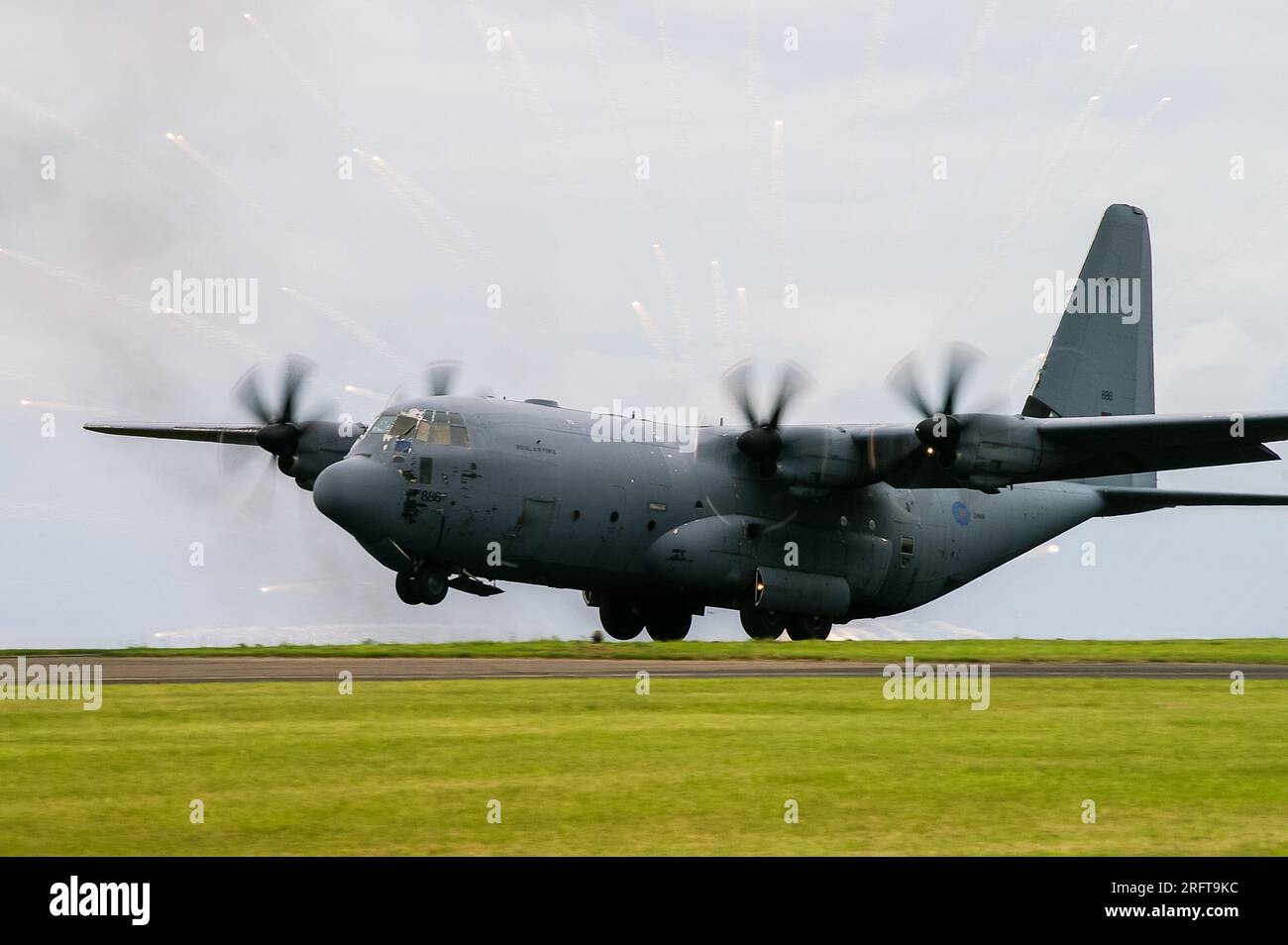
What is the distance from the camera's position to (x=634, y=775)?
1270cm

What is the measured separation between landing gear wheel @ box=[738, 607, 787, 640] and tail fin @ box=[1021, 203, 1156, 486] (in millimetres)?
11272

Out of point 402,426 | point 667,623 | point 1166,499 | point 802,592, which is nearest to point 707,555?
point 802,592

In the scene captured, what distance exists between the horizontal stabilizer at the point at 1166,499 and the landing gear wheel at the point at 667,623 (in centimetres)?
1350

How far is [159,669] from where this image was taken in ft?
81.1

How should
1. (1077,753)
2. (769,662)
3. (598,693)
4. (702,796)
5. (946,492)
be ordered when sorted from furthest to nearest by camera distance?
1. (946,492)
2. (769,662)
3. (598,693)
4. (1077,753)
5. (702,796)

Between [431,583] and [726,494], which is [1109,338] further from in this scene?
[431,583]

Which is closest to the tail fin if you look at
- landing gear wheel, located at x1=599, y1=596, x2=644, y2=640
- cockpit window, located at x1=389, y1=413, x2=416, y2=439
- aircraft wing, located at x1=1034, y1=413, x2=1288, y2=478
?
aircraft wing, located at x1=1034, y1=413, x2=1288, y2=478

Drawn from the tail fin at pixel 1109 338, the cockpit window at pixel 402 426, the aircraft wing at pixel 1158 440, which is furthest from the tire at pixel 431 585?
the tail fin at pixel 1109 338

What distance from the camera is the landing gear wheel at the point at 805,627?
124ft

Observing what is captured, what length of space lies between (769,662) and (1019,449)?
26.5 feet

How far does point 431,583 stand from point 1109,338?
76.5ft

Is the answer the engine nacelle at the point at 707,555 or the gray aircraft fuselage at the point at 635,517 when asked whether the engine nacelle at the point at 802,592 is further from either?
the engine nacelle at the point at 707,555
